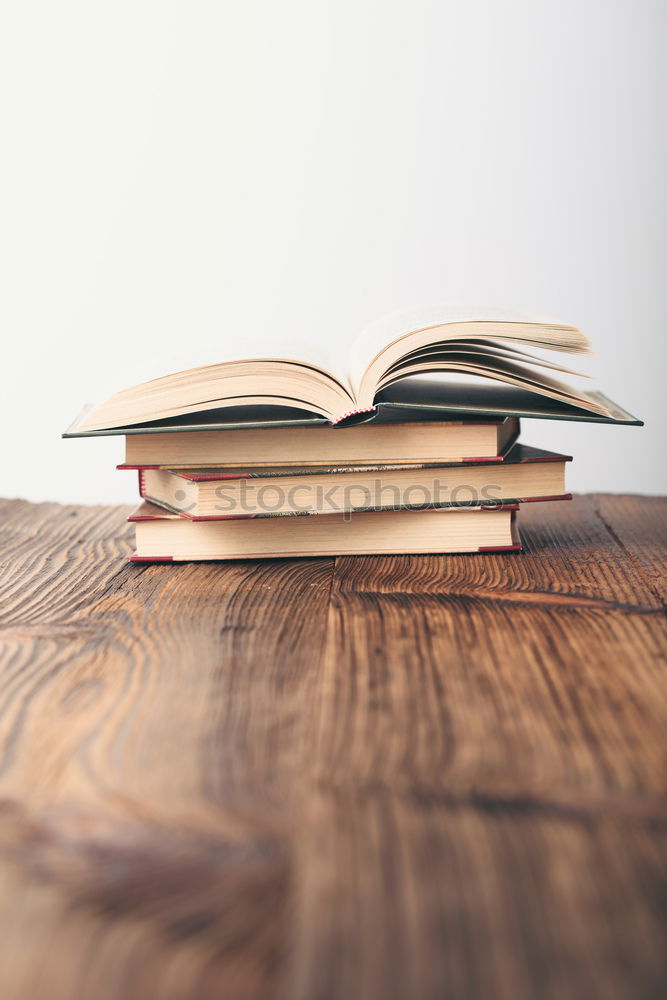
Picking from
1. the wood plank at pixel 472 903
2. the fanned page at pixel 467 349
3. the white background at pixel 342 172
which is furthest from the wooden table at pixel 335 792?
the white background at pixel 342 172

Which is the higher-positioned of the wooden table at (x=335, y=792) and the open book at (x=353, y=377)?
the open book at (x=353, y=377)

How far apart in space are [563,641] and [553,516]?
540mm

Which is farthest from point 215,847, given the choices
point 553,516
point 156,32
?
point 156,32

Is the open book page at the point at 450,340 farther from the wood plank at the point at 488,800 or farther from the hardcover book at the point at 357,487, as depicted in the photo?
the wood plank at the point at 488,800

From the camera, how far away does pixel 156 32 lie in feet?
10.5

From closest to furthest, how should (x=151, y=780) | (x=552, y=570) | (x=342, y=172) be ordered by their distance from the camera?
(x=151, y=780) < (x=552, y=570) < (x=342, y=172)

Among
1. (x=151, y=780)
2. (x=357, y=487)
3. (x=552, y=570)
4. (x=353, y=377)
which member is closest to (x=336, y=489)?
(x=357, y=487)

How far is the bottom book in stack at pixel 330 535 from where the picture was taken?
3.62ft

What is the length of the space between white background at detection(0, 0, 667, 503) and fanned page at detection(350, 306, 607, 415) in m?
2.17

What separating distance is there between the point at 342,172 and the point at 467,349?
2315 millimetres

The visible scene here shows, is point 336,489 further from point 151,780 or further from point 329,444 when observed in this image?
point 151,780

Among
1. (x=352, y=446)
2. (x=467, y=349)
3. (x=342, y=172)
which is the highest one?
(x=342, y=172)

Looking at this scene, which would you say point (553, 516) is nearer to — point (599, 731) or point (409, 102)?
Result: point (599, 731)

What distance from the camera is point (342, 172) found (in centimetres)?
321
